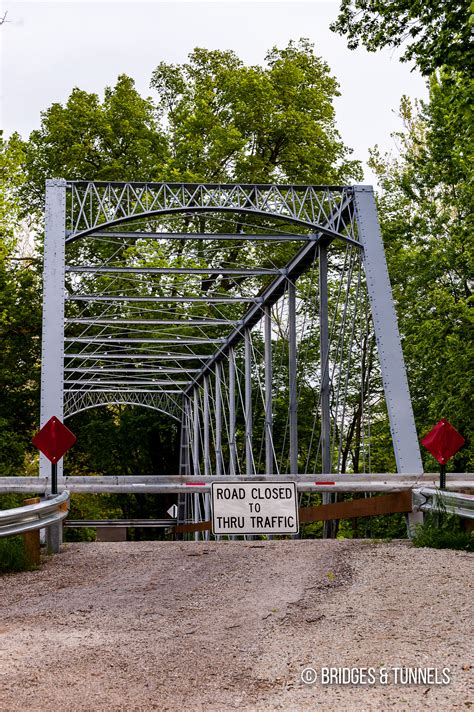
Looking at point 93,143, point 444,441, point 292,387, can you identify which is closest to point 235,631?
point 444,441

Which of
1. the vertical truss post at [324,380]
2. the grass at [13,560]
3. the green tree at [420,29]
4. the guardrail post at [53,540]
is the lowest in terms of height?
the grass at [13,560]

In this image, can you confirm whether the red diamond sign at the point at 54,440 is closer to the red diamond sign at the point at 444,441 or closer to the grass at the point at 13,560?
the grass at the point at 13,560

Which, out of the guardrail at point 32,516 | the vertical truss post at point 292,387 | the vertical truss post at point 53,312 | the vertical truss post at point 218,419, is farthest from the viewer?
the vertical truss post at point 218,419

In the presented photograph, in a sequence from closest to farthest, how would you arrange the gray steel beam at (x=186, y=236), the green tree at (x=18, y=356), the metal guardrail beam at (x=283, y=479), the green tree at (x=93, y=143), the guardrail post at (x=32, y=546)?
the guardrail post at (x=32, y=546)
the metal guardrail beam at (x=283, y=479)
the gray steel beam at (x=186, y=236)
the green tree at (x=18, y=356)
the green tree at (x=93, y=143)

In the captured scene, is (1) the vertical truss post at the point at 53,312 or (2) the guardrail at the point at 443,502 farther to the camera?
(1) the vertical truss post at the point at 53,312

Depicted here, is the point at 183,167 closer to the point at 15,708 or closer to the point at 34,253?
the point at 34,253

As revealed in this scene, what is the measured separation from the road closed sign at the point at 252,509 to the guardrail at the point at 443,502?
5.24ft

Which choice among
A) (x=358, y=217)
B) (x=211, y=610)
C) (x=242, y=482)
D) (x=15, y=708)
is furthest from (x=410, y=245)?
(x=15, y=708)

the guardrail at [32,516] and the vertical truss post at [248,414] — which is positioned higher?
the vertical truss post at [248,414]

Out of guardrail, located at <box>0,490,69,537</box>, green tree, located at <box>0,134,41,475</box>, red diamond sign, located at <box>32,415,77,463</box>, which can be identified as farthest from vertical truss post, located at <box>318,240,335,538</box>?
green tree, located at <box>0,134,41,475</box>

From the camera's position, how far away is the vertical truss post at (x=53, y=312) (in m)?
14.2

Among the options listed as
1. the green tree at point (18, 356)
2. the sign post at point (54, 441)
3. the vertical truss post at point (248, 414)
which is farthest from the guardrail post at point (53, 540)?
the green tree at point (18, 356)

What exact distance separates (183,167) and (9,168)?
9724 mm

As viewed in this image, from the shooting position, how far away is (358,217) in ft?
53.0
